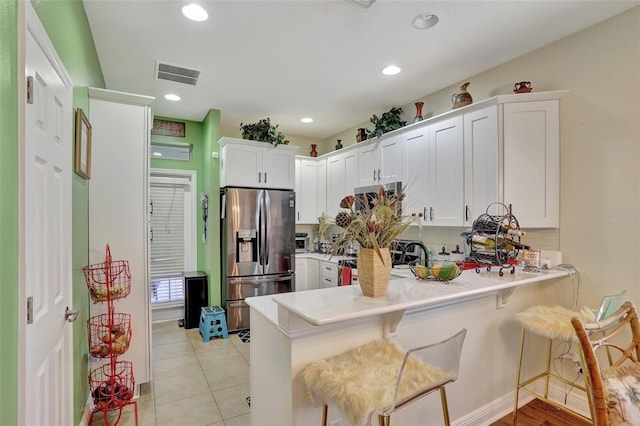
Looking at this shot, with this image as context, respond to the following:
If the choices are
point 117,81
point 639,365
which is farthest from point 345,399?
point 117,81

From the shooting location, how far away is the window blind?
15.4ft

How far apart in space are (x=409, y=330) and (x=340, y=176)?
10.3 ft

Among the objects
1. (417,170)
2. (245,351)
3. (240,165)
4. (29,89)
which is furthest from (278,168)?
(29,89)

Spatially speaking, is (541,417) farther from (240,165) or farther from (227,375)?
(240,165)

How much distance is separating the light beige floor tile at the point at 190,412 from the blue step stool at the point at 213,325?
4.18ft

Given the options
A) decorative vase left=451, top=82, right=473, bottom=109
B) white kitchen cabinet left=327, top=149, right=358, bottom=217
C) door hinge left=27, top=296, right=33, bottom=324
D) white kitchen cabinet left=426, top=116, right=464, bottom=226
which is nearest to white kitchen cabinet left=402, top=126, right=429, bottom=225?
white kitchen cabinet left=426, top=116, right=464, bottom=226

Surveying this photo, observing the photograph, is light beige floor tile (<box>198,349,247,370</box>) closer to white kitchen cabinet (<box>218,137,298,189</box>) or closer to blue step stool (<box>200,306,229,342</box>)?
blue step stool (<box>200,306,229,342</box>)

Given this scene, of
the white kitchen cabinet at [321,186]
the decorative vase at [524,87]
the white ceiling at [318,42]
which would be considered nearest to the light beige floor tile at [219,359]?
the white kitchen cabinet at [321,186]

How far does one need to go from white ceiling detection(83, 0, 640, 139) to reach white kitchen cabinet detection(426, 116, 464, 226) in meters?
0.59

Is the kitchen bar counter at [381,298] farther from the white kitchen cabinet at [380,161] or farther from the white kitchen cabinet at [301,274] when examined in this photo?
the white kitchen cabinet at [301,274]

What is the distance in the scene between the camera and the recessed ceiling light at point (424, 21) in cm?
226

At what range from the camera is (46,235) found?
144 cm

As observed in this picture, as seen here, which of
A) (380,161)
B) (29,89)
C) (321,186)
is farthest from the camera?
(321,186)

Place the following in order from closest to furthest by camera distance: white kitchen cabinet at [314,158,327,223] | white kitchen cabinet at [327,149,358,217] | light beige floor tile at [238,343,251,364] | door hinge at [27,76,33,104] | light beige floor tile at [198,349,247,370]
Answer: door hinge at [27,76,33,104] < light beige floor tile at [198,349,247,370] < light beige floor tile at [238,343,251,364] < white kitchen cabinet at [327,149,358,217] < white kitchen cabinet at [314,158,327,223]
